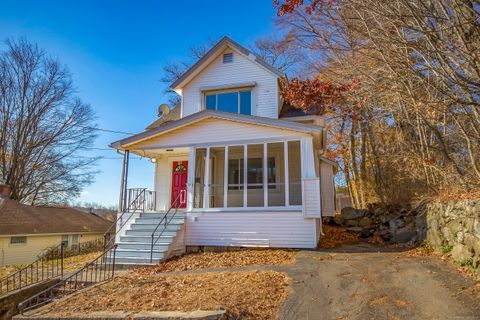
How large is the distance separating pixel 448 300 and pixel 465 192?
12.6 feet

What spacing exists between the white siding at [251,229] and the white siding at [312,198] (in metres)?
0.30

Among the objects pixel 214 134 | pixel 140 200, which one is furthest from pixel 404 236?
pixel 140 200

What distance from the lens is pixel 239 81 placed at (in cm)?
1444

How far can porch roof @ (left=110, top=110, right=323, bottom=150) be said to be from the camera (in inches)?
411

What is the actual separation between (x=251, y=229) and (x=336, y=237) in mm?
4159

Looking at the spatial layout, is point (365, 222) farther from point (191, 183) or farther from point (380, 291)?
point (380, 291)

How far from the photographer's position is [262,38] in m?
25.9

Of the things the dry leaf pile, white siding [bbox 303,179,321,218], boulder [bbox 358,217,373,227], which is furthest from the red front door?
boulder [bbox 358,217,373,227]

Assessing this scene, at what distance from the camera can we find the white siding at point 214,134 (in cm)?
1114

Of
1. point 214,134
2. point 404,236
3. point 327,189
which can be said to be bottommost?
point 404,236

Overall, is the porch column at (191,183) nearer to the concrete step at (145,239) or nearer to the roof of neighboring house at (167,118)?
the concrete step at (145,239)

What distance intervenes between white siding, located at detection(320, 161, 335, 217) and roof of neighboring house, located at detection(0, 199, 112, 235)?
17.8 m

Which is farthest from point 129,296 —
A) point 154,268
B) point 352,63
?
point 352,63

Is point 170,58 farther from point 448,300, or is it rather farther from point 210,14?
point 448,300
